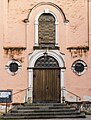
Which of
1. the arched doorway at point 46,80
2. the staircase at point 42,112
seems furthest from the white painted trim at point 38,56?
the staircase at point 42,112

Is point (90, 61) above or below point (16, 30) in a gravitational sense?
below

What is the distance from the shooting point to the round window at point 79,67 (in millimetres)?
25203

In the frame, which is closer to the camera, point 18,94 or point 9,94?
point 9,94

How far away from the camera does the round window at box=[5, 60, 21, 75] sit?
25.1 metres

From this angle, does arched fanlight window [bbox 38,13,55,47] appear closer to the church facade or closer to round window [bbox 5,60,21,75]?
the church facade

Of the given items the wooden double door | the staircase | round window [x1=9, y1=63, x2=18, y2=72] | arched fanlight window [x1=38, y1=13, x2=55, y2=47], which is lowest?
the staircase

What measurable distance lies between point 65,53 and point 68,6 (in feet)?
9.62

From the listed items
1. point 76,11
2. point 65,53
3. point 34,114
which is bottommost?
point 34,114

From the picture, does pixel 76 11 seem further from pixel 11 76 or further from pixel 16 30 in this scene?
pixel 11 76

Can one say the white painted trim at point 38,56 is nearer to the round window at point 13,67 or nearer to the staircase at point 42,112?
the round window at point 13,67

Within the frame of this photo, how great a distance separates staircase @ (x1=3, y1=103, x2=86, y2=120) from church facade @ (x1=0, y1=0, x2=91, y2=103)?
120 cm

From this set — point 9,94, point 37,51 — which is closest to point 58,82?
point 37,51

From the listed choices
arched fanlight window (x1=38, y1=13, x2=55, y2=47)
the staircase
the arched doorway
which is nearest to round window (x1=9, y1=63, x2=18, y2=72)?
the arched doorway

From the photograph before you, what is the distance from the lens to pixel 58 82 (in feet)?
82.9
